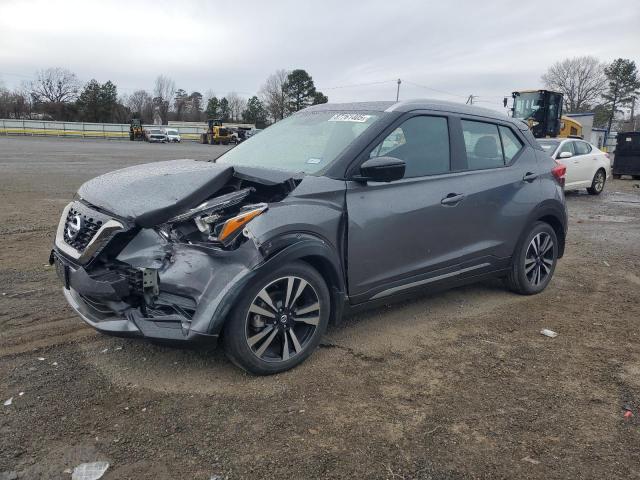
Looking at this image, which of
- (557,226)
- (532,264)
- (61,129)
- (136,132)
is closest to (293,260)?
(532,264)

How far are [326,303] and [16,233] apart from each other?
5606 millimetres

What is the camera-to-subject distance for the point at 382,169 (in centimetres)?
362

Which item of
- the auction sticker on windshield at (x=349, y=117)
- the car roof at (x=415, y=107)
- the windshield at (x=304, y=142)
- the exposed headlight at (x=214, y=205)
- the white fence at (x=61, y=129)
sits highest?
the white fence at (x=61, y=129)

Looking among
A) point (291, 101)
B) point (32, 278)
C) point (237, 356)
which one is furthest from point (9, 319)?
point (291, 101)

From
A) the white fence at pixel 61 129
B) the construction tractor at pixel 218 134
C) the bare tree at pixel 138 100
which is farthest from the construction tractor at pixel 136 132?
the bare tree at pixel 138 100

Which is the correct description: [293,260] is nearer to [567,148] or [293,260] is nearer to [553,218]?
[553,218]

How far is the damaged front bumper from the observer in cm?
308

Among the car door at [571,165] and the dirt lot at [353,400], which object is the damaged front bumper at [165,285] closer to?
the dirt lot at [353,400]

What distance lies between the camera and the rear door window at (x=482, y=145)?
4.66 metres

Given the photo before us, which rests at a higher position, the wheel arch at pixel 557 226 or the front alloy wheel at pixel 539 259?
the wheel arch at pixel 557 226

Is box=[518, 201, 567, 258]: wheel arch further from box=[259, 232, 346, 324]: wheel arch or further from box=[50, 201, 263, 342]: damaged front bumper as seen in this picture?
box=[50, 201, 263, 342]: damaged front bumper

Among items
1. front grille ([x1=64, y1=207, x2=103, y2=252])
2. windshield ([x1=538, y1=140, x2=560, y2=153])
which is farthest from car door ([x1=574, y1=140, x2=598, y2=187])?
front grille ([x1=64, y1=207, x2=103, y2=252])

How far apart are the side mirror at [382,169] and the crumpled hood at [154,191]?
0.95m

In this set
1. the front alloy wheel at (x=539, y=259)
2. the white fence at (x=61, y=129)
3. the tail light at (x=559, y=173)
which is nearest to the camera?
the front alloy wheel at (x=539, y=259)
